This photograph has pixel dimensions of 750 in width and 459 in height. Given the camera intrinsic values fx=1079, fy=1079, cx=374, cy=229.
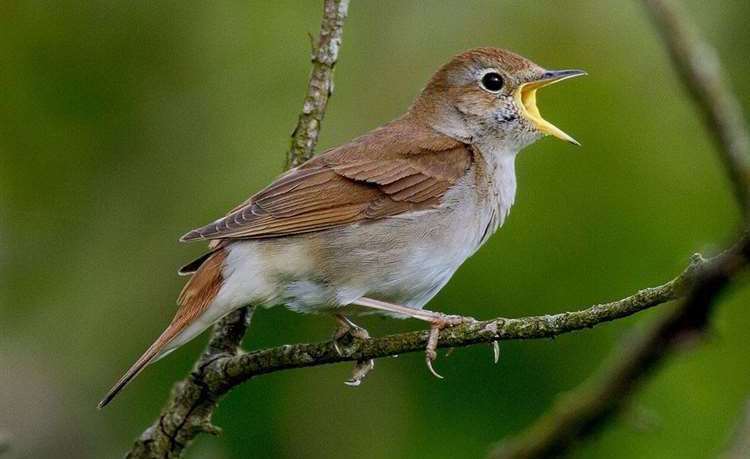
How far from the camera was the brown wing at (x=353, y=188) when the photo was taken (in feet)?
15.7

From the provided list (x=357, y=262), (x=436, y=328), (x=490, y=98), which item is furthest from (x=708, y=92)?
(x=490, y=98)

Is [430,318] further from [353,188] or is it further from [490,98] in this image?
[490,98]

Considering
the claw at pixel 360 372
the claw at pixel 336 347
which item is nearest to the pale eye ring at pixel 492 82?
the claw at pixel 360 372

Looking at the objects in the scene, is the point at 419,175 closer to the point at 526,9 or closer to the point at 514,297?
the point at 514,297

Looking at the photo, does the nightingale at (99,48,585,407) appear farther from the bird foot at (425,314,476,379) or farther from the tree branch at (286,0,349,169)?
the tree branch at (286,0,349,169)

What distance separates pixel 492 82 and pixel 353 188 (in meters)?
1.05

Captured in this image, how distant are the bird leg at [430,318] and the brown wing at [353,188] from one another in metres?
0.41

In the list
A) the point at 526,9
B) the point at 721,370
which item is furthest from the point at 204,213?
the point at 721,370

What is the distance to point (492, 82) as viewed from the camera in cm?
557

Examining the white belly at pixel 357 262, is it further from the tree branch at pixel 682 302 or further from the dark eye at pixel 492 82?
the tree branch at pixel 682 302

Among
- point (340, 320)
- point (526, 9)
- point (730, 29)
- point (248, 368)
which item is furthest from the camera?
point (526, 9)

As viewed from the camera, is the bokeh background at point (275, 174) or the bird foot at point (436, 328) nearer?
the bird foot at point (436, 328)

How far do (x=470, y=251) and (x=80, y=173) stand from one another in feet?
10.1

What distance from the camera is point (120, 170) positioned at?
6.95 metres
